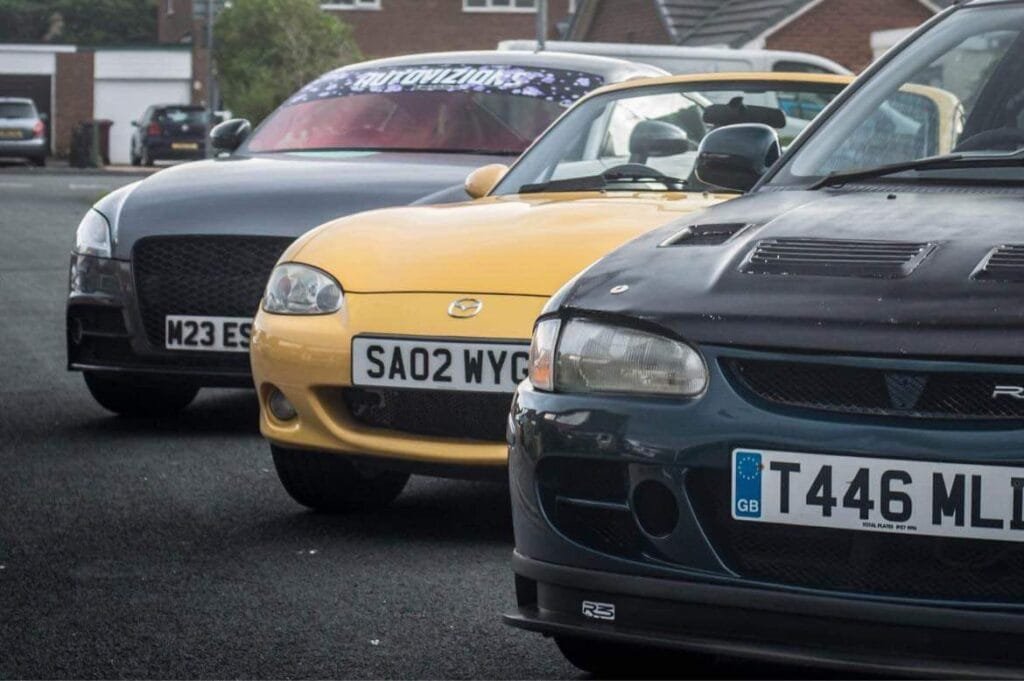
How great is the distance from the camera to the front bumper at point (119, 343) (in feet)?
25.1

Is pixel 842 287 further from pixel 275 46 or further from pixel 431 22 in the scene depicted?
pixel 431 22

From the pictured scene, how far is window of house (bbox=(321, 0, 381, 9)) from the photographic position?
6375cm

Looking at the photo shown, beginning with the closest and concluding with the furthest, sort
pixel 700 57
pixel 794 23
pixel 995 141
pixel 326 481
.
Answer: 1. pixel 995 141
2. pixel 326 481
3. pixel 700 57
4. pixel 794 23

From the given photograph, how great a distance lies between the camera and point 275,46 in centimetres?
5175

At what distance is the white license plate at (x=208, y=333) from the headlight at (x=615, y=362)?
3.83m

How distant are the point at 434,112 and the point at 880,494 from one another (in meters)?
→ 5.85

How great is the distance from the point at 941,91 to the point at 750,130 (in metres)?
0.45

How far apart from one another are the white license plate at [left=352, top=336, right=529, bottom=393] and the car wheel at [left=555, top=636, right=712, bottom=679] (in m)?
1.35

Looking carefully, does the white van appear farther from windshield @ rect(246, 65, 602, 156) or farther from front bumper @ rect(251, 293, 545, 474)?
front bumper @ rect(251, 293, 545, 474)

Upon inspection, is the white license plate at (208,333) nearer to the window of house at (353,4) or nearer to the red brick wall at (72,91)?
the window of house at (353,4)

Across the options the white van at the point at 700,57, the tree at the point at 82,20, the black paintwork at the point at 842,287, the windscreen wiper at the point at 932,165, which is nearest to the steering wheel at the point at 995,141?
the windscreen wiper at the point at 932,165

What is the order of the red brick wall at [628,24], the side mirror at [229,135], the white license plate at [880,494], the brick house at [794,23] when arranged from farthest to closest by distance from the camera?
the red brick wall at [628,24], the brick house at [794,23], the side mirror at [229,135], the white license plate at [880,494]

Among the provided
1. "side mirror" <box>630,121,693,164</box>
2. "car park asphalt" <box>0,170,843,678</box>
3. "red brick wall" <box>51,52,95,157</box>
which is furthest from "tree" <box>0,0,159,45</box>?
"side mirror" <box>630,121,693,164</box>

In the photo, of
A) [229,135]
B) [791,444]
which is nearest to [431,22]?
[229,135]
